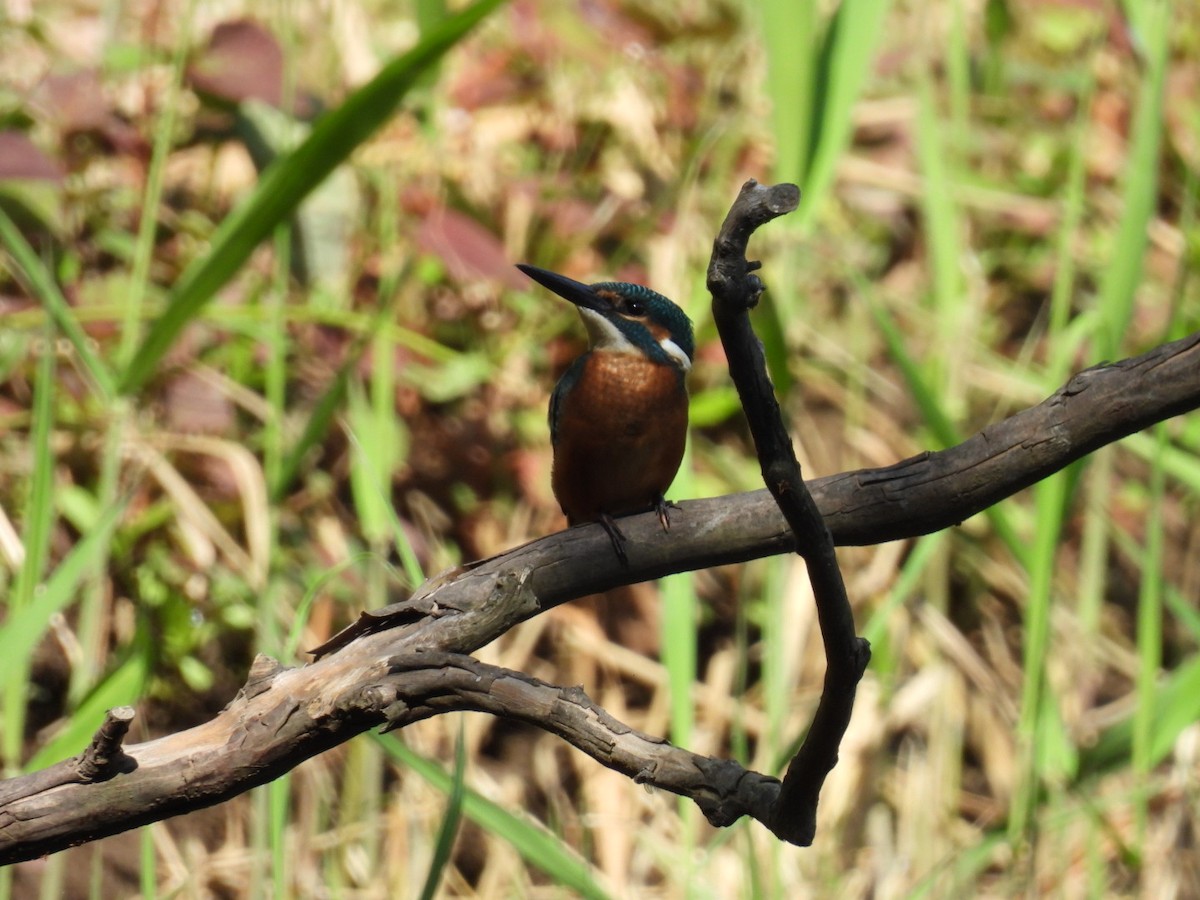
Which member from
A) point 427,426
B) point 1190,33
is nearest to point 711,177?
point 427,426

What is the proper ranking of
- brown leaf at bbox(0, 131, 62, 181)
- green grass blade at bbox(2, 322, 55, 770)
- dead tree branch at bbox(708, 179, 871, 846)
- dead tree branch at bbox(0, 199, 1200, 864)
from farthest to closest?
brown leaf at bbox(0, 131, 62, 181), green grass blade at bbox(2, 322, 55, 770), dead tree branch at bbox(0, 199, 1200, 864), dead tree branch at bbox(708, 179, 871, 846)

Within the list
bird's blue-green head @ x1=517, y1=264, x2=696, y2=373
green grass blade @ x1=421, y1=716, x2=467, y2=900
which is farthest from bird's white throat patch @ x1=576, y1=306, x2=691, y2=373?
green grass blade @ x1=421, y1=716, x2=467, y2=900

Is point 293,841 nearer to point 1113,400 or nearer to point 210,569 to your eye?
point 210,569

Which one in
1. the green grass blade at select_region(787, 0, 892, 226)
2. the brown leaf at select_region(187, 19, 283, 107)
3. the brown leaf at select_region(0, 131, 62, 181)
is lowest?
the green grass blade at select_region(787, 0, 892, 226)

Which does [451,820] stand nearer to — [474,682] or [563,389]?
[474,682]

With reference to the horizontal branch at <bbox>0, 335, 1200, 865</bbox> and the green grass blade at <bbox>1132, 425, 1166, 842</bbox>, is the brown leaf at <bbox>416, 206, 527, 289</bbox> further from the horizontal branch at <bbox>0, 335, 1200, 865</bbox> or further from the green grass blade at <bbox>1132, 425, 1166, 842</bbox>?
the horizontal branch at <bbox>0, 335, 1200, 865</bbox>

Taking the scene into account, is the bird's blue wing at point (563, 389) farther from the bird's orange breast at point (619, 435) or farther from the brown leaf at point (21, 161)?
the brown leaf at point (21, 161)

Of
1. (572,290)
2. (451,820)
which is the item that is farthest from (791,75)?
(451,820)
